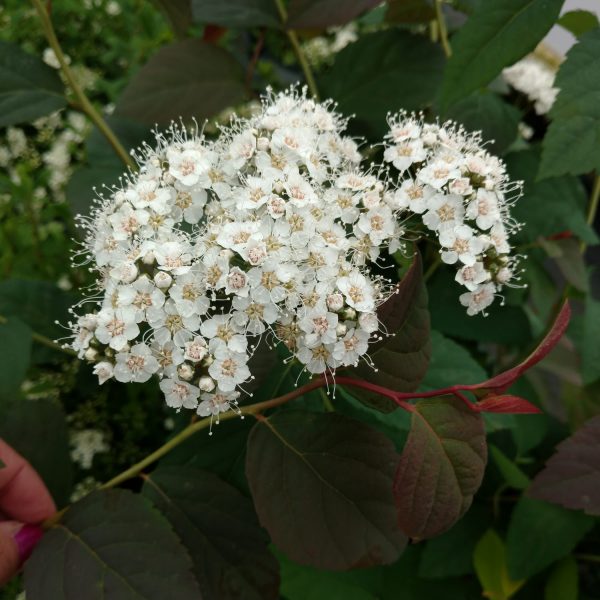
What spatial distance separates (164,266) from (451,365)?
1.44ft

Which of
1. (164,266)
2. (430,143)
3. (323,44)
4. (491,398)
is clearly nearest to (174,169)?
(164,266)

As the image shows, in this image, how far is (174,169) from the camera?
2.19 ft

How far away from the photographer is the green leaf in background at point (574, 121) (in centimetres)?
70

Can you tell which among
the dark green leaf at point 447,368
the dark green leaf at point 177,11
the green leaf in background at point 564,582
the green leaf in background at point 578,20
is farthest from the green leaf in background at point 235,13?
the green leaf in background at point 564,582

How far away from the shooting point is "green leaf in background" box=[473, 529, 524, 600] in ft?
3.16

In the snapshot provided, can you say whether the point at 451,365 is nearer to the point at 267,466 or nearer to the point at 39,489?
the point at 267,466

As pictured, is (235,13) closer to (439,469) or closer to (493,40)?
(493,40)

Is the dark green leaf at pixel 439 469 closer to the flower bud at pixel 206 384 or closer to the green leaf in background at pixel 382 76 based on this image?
the flower bud at pixel 206 384

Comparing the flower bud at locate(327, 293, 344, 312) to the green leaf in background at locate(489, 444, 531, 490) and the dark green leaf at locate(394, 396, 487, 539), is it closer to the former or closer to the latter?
the dark green leaf at locate(394, 396, 487, 539)

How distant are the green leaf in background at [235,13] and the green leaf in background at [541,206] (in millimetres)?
432

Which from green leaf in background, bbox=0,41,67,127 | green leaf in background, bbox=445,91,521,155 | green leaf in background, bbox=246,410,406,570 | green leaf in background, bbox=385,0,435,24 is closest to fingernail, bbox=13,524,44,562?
green leaf in background, bbox=246,410,406,570

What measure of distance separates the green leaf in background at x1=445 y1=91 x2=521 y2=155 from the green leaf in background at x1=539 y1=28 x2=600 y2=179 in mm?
272

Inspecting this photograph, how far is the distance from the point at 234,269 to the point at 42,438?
41 centimetres

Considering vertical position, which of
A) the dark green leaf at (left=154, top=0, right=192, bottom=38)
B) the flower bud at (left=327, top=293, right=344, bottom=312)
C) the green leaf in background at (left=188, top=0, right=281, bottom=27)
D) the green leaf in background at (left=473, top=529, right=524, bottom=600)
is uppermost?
the dark green leaf at (left=154, top=0, right=192, bottom=38)
